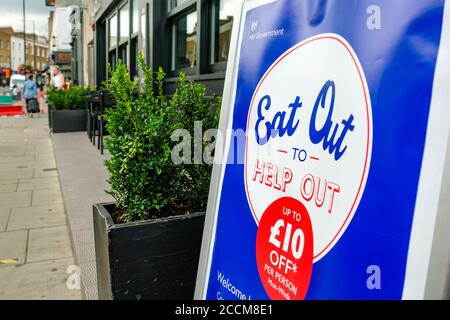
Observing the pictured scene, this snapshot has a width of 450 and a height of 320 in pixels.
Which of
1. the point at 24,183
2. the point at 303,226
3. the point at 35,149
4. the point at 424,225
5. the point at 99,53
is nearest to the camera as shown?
the point at 424,225

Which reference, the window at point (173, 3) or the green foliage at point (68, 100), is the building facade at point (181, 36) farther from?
the green foliage at point (68, 100)

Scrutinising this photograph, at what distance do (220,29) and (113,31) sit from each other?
7164 millimetres

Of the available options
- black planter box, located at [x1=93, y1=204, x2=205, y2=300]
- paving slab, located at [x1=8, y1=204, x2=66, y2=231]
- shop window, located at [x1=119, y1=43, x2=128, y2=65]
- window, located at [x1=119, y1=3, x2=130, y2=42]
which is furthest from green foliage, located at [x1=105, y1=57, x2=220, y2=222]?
shop window, located at [x1=119, y1=43, x2=128, y2=65]

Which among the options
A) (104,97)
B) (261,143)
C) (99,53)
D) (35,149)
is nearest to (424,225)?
(261,143)

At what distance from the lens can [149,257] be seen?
2.08 meters

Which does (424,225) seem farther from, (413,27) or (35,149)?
(35,149)

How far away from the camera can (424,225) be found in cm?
97

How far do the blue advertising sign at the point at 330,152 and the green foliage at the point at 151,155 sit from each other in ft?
1.75

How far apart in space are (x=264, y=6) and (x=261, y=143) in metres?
0.52

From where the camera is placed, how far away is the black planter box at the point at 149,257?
2.03 metres

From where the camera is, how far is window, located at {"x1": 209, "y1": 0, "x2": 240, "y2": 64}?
4.71m

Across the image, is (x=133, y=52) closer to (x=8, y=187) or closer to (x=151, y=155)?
(x=8, y=187)

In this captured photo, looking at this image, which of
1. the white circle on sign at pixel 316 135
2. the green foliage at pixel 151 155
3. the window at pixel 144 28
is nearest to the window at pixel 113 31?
the window at pixel 144 28

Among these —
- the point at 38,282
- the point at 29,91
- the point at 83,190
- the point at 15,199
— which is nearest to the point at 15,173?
the point at 15,199
